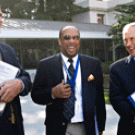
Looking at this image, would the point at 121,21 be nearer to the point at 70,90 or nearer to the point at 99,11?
the point at 70,90

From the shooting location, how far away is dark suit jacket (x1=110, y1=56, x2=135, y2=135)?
232 centimetres

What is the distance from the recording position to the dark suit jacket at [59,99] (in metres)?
2.54

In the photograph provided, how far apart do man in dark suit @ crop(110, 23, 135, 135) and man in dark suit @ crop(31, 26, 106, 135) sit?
30cm

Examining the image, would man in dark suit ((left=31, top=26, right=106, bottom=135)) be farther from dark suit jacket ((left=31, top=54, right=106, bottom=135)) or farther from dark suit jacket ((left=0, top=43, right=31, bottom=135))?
dark suit jacket ((left=0, top=43, right=31, bottom=135))

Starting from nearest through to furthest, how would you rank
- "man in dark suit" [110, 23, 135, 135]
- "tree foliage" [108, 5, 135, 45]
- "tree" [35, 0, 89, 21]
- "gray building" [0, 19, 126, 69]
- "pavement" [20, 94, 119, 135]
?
"man in dark suit" [110, 23, 135, 135] → "pavement" [20, 94, 119, 135] → "tree foliage" [108, 5, 135, 45] → "gray building" [0, 19, 126, 69] → "tree" [35, 0, 89, 21]

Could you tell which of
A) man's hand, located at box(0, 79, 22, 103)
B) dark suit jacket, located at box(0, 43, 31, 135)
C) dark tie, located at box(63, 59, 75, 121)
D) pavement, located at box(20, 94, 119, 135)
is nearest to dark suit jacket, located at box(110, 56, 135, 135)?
dark tie, located at box(63, 59, 75, 121)

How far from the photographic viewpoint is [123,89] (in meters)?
2.42

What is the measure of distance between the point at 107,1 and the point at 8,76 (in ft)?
104

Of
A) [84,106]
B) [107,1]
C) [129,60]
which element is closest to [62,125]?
[84,106]

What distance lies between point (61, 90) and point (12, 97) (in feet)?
2.08

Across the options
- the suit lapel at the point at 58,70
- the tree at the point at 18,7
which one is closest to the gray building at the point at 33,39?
the suit lapel at the point at 58,70

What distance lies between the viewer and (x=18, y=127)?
2.22 metres

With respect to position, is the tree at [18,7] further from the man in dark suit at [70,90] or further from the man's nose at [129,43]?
the man's nose at [129,43]

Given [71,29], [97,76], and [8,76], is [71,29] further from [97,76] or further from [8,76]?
[8,76]
